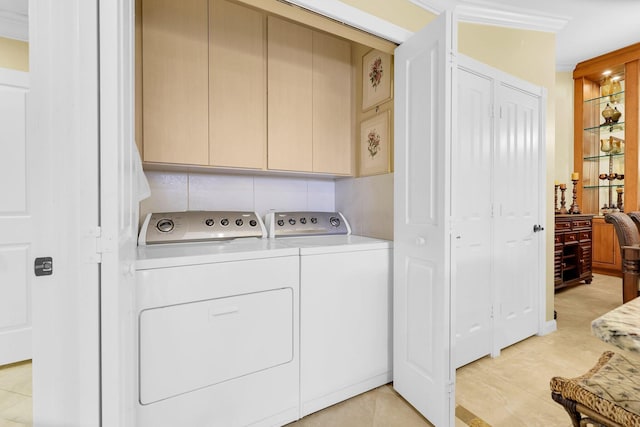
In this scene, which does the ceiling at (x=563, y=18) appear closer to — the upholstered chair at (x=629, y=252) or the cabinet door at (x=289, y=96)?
the cabinet door at (x=289, y=96)

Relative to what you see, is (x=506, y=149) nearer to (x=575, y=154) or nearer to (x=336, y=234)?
(x=336, y=234)

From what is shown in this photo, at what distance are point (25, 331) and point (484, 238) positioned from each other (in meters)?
2.43

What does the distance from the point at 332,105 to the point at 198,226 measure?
1.27 m

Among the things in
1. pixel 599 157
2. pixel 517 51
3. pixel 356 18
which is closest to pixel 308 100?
pixel 356 18

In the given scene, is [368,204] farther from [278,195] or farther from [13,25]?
[13,25]

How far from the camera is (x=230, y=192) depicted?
2.13 metres

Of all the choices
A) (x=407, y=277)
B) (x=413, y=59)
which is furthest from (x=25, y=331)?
(x=413, y=59)

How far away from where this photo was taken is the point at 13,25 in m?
0.89

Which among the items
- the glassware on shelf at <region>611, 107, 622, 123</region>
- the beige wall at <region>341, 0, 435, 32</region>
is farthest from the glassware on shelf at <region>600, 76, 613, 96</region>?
the beige wall at <region>341, 0, 435, 32</region>

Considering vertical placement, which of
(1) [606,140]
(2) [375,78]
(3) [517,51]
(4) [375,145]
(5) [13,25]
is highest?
(3) [517,51]

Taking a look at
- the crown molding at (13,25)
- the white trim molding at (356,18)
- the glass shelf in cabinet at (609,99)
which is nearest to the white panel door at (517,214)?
the white trim molding at (356,18)

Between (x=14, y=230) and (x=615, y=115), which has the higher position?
(x=615, y=115)

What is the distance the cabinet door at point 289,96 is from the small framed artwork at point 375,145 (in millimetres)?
388

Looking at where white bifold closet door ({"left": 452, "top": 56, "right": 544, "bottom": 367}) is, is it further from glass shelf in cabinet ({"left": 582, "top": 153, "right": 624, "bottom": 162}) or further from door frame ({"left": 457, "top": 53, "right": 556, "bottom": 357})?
glass shelf in cabinet ({"left": 582, "top": 153, "right": 624, "bottom": 162})
